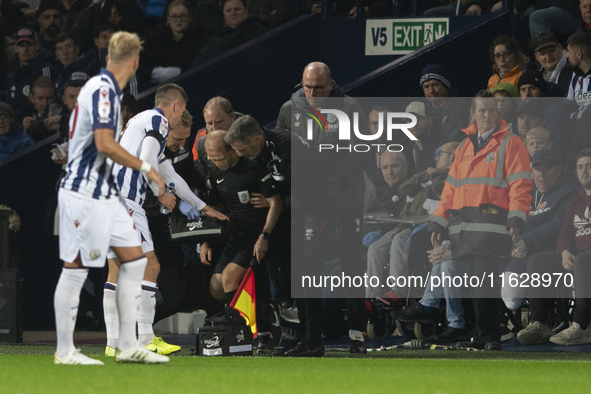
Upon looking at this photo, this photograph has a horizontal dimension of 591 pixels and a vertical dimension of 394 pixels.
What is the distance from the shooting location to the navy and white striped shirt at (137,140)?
745cm

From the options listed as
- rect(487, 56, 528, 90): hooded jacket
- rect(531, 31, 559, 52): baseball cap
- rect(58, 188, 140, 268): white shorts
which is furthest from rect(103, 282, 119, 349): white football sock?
rect(531, 31, 559, 52): baseball cap

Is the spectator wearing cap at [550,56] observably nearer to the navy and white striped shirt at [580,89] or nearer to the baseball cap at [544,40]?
the baseball cap at [544,40]

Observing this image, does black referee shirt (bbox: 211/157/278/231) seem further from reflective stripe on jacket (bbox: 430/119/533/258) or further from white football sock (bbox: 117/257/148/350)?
white football sock (bbox: 117/257/148/350)

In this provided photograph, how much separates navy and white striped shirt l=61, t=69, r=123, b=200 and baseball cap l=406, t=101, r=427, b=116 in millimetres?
3514

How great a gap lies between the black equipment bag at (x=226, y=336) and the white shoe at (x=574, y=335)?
2.81 m

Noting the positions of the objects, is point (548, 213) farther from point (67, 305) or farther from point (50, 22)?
point (50, 22)

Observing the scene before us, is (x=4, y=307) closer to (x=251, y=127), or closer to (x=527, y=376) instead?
(x=251, y=127)

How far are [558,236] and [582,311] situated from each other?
2.27ft

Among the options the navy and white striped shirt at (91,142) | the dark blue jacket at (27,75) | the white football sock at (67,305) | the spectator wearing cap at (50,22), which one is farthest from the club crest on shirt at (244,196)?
the spectator wearing cap at (50,22)

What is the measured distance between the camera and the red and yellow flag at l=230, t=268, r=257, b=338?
7977mm

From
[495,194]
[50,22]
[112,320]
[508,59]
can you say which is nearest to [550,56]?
[508,59]

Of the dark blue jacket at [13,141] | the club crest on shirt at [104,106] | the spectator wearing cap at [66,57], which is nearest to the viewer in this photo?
the club crest on shirt at [104,106]

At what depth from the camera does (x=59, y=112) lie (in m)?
12.7

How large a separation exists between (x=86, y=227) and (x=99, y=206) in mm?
156
